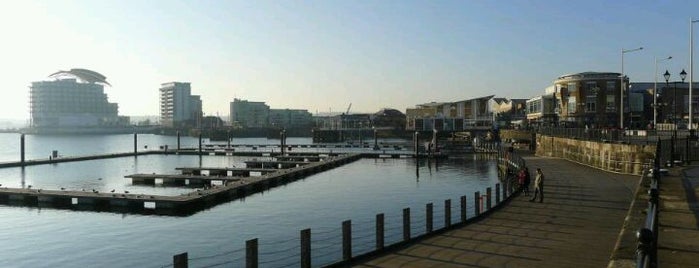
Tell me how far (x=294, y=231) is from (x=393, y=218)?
5.82m

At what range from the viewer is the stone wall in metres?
35.6

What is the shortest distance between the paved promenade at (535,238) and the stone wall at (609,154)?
32.2ft

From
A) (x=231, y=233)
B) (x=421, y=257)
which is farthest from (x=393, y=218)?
(x=421, y=257)

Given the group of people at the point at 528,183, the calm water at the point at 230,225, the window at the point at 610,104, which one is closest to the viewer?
the calm water at the point at 230,225

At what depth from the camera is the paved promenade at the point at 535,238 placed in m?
14.5

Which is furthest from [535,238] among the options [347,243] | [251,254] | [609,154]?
[609,154]

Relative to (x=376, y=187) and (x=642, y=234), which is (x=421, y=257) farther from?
(x=376, y=187)

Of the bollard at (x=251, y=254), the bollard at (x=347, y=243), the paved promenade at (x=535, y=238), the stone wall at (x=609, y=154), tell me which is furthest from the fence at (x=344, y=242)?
the stone wall at (x=609, y=154)

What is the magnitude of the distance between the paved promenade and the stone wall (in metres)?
9.82

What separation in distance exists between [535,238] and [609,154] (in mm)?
26245

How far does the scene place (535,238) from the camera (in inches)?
671

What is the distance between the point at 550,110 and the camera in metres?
116

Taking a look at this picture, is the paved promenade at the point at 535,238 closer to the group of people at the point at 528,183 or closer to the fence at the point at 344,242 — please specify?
the group of people at the point at 528,183

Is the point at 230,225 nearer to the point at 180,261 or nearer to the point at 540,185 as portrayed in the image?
the point at 540,185
